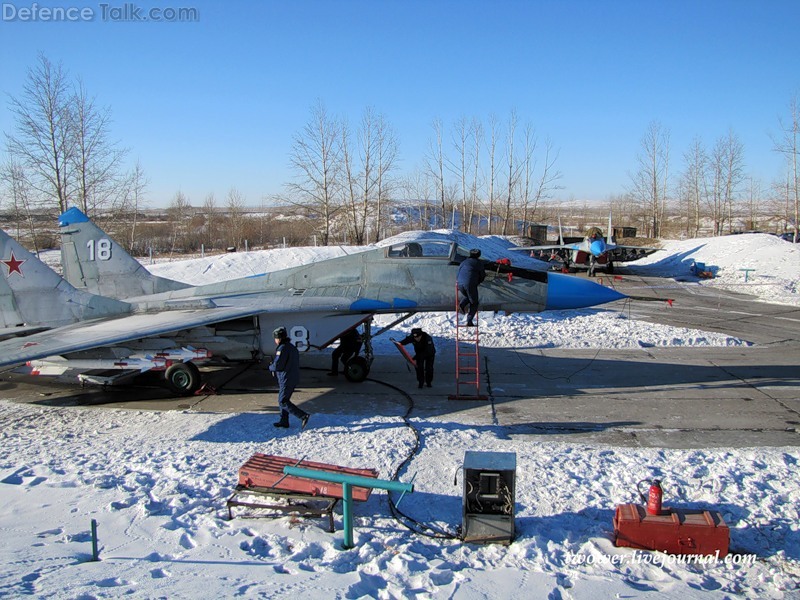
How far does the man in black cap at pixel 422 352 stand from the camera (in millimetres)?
11945

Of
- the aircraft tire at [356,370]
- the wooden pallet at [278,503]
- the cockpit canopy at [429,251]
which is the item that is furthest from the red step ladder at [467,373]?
the wooden pallet at [278,503]

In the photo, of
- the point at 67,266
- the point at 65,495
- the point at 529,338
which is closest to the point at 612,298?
the point at 529,338

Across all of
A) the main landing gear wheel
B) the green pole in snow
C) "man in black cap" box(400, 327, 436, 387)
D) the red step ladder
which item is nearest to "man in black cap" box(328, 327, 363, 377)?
"man in black cap" box(400, 327, 436, 387)

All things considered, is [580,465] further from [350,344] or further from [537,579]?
[350,344]

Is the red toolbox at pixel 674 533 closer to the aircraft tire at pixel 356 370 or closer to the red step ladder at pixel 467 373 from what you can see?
the red step ladder at pixel 467 373

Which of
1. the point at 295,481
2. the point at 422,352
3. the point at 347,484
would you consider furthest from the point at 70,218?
the point at 347,484

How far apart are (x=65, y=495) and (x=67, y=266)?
9.19 m

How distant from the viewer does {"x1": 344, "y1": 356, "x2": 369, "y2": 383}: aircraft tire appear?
41.8 feet

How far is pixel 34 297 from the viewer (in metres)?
12.9

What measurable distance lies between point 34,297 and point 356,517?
10379 millimetres

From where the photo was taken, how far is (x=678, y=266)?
1619 inches

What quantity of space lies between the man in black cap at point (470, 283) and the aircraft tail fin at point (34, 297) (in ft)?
Answer: 26.3

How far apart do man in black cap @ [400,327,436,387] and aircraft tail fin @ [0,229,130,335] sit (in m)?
7.02

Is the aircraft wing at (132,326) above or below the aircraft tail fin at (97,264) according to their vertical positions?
below
